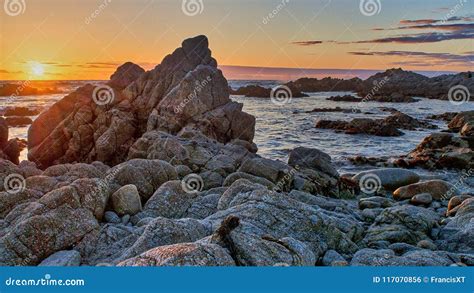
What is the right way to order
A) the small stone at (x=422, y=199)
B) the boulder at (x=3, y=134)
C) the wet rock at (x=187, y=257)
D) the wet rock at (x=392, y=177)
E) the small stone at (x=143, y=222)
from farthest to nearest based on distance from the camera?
the boulder at (x=3, y=134) → the wet rock at (x=392, y=177) → the small stone at (x=422, y=199) → the small stone at (x=143, y=222) → the wet rock at (x=187, y=257)

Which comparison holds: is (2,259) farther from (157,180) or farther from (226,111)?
(226,111)

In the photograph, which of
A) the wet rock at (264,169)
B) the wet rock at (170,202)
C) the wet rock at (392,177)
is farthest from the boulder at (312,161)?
the wet rock at (170,202)

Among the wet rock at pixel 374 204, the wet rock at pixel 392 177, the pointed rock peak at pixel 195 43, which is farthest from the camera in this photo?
the pointed rock peak at pixel 195 43

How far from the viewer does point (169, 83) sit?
42.3m

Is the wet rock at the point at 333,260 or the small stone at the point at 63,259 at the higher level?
the small stone at the point at 63,259

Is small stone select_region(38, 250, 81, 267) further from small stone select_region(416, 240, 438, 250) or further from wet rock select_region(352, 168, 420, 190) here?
wet rock select_region(352, 168, 420, 190)

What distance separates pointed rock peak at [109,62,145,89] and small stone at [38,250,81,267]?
36.3 metres

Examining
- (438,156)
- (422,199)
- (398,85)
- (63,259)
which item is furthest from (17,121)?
(398,85)

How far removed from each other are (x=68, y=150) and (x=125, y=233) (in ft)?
98.8

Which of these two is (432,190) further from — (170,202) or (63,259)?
(63,259)

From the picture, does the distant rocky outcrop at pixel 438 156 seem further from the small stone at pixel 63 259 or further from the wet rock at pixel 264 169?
the small stone at pixel 63 259

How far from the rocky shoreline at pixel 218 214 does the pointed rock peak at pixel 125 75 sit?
17476mm

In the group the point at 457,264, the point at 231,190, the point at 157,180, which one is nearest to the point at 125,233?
the point at 231,190

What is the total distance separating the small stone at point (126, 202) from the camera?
14.6 metres
